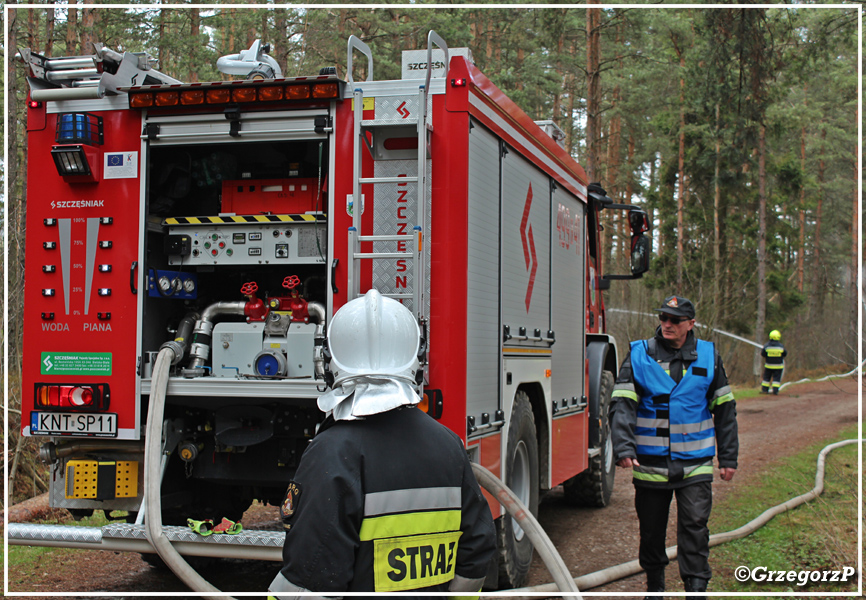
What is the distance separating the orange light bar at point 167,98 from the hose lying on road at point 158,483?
1461mm

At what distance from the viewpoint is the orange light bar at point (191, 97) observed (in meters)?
4.90

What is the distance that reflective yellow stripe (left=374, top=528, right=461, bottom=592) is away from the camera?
2012mm

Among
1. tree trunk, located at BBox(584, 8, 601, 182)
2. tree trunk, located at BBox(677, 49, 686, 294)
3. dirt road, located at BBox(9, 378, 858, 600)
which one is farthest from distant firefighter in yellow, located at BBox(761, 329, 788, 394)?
dirt road, located at BBox(9, 378, 858, 600)

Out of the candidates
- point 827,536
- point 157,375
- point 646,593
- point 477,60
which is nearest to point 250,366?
point 157,375

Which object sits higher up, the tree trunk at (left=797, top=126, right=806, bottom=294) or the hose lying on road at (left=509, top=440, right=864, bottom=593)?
the tree trunk at (left=797, top=126, right=806, bottom=294)

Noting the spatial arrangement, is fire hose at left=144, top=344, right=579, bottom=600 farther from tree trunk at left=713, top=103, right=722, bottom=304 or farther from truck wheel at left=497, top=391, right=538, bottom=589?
tree trunk at left=713, top=103, right=722, bottom=304

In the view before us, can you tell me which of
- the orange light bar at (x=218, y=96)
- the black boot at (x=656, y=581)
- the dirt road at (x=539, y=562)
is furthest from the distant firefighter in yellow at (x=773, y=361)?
the orange light bar at (x=218, y=96)

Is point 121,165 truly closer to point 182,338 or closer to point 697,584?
point 182,338

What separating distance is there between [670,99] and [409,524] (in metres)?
27.7

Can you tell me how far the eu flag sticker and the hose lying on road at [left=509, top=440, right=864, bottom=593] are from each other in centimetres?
344

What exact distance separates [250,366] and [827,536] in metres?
4.34

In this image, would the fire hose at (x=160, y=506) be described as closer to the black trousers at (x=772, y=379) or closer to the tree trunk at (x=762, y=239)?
the black trousers at (x=772, y=379)

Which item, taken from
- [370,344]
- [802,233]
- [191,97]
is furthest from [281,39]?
[802,233]

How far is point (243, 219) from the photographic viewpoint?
17.4 feet
